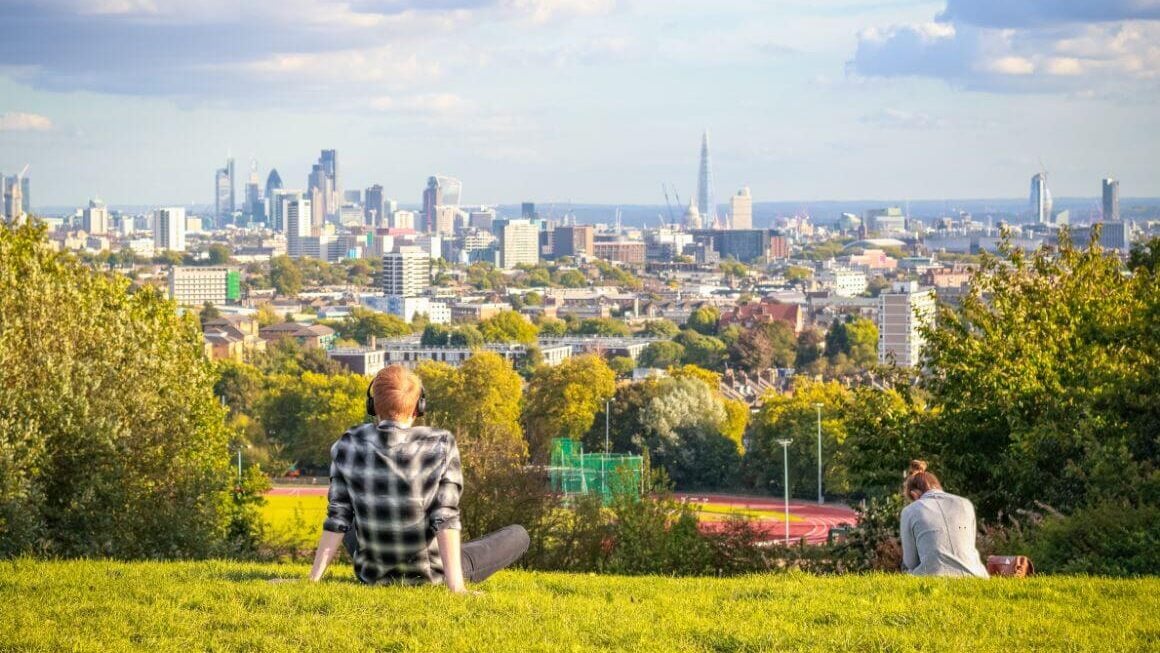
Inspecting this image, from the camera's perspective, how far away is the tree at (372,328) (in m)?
118

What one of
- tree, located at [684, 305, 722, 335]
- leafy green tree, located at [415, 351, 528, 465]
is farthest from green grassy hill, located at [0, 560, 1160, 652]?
tree, located at [684, 305, 722, 335]

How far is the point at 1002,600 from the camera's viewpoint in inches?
263

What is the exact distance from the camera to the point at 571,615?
20.9 ft

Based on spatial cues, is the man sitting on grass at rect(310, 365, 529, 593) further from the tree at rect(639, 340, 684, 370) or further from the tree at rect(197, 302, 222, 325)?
the tree at rect(197, 302, 222, 325)

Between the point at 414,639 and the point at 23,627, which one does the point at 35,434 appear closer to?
the point at 23,627

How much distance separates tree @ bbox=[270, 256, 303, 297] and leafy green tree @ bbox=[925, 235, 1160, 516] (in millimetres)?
158820

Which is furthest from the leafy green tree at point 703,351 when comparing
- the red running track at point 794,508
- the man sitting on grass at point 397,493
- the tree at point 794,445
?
the man sitting on grass at point 397,493

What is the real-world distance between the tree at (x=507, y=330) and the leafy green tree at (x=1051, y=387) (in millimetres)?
88946

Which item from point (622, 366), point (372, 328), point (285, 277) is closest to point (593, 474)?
point (622, 366)

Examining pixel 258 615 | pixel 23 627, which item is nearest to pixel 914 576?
pixel 258 615

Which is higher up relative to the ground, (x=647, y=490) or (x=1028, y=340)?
(x=1028, y=340)

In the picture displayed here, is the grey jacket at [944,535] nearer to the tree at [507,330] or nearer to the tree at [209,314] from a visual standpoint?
the tree at [507,330]

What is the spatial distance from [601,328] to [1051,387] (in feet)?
371

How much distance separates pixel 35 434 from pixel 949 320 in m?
8.63
